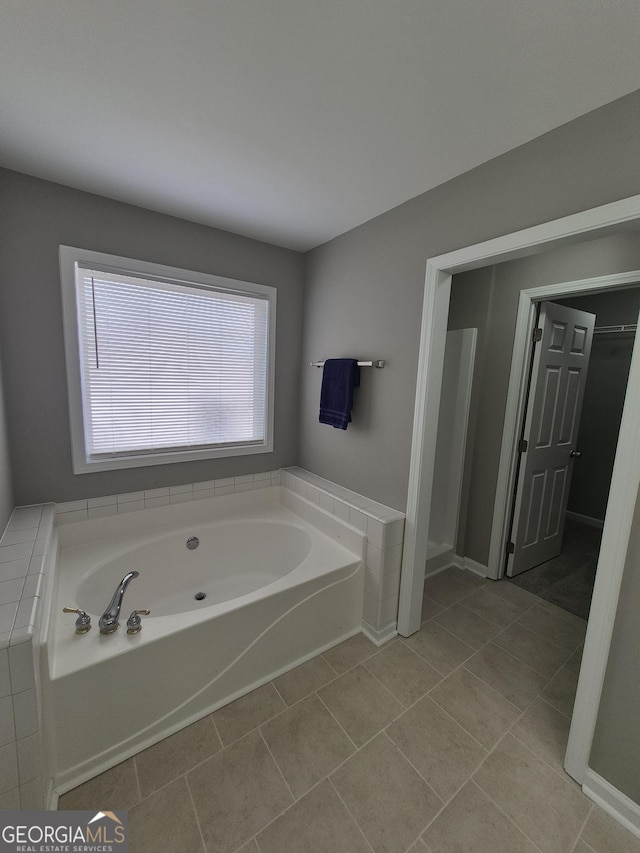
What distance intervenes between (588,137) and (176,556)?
285cm

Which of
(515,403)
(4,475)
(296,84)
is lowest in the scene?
(4,475)

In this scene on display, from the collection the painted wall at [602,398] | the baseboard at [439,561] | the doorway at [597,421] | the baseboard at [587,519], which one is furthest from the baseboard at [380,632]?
the baseboard at [587,519]

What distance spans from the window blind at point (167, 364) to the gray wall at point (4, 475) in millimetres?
350

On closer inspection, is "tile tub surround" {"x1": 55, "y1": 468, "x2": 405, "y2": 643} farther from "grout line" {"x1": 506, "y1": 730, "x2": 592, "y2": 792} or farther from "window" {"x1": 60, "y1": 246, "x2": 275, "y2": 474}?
"grout line" {"x1": 506, "y1": 730, "x2": 592, "y2": 792}

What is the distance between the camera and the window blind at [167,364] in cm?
195

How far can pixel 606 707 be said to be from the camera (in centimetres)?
120

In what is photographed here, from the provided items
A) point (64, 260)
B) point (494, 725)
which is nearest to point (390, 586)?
point (494, 725)

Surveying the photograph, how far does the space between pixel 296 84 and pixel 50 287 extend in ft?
5.14

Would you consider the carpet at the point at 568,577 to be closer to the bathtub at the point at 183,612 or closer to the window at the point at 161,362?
the bathtub at the point at 183,612

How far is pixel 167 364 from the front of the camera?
218 cm

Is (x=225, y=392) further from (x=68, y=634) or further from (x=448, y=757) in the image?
(x=448, y=757)

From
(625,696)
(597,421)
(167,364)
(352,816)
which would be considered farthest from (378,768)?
(597,421)

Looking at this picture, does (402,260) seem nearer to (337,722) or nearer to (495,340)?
(495,340)

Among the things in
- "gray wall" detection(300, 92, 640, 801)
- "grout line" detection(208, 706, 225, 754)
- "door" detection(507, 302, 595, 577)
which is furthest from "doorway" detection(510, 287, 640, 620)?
"grout line" detection(208, 706, 225, 754)
